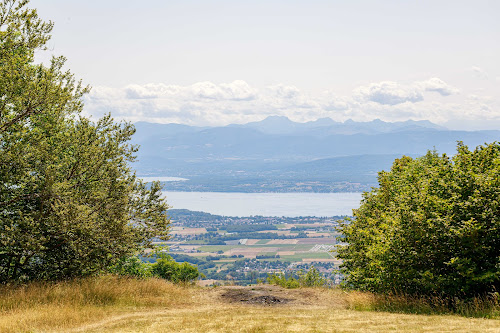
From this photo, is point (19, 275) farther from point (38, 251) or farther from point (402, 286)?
point (402, 286)

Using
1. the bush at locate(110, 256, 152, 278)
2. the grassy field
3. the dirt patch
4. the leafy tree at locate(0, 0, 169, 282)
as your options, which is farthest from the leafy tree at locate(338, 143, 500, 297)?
the bush at locate(110, 256, 152, 278)

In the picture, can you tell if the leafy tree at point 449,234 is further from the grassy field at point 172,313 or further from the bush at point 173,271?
the bush at point 173,271

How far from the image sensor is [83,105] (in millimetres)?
19234

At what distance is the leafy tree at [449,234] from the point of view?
13953mm

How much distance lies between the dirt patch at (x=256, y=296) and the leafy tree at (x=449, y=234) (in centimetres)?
430

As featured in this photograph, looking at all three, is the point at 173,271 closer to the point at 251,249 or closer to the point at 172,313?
the point at 172,313

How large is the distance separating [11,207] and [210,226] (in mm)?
184995

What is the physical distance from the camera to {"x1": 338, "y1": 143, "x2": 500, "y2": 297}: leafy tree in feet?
45.8

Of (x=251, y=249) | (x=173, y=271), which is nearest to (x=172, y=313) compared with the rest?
(x=173, y=271)

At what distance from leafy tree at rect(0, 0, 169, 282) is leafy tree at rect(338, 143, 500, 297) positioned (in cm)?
999

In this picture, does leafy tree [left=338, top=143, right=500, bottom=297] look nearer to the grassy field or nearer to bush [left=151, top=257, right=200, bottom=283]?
the grassy field

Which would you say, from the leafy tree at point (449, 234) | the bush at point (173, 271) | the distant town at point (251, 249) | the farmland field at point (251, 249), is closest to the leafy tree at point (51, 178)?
the bush at point (173, 271)

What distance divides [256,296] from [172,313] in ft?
19.9

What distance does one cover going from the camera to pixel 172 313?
15086 millimetres
